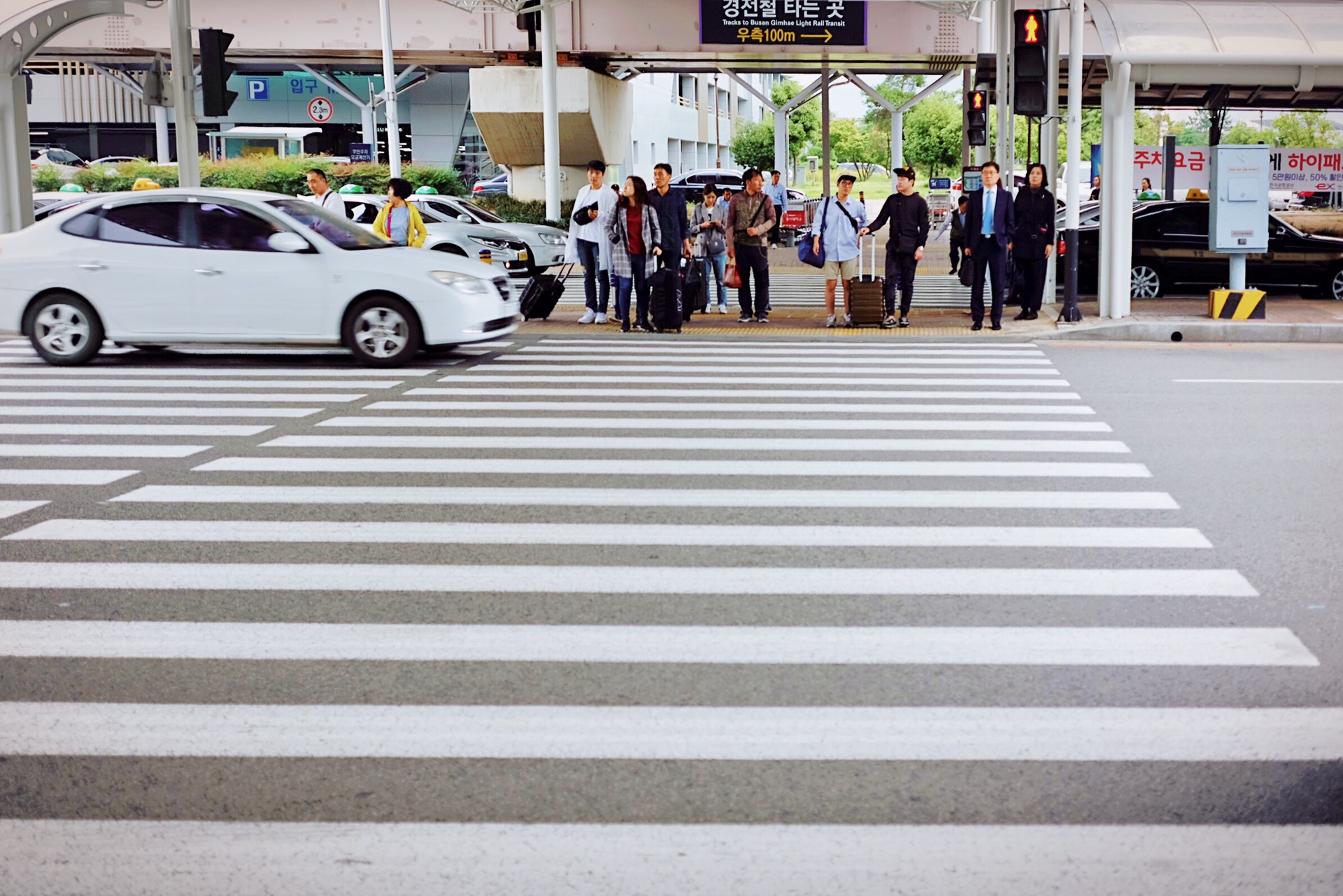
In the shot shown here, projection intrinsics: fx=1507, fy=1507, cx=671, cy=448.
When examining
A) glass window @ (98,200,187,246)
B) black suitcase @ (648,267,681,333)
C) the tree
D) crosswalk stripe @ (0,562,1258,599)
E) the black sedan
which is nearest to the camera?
crosswalk stripe @ (0,562,1258,599)

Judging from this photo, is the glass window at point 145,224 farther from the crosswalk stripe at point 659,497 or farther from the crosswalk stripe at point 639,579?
the crosswalk stripe at point 639,579

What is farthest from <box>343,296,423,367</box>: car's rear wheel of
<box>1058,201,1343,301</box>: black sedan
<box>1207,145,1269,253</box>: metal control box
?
<box>1058,201,1343,301</box>: black sedan

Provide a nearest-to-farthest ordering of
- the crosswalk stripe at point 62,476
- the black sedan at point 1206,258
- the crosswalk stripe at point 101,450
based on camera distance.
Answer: the crosswalk stripe at point 62,476 < the crosswalk stripe at point 101,450 < the black sedan at point 1206,258

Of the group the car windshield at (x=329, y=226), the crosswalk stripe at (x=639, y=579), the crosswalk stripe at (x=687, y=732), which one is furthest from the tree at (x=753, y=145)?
the crosswalk stripe at (x=687, y=732)

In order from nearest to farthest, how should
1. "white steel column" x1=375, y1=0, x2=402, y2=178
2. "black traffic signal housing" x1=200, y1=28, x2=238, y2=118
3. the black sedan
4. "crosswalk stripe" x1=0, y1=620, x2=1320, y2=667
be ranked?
"crosswalk stripe" x1=0, y1=620, x2=1320, y2=667 → "black traffic signal housing" x1=200, y1=28, x2=238, y2=118 → the black sedan → "white steel column" x1=375, y1=0, x2=402, y2=178

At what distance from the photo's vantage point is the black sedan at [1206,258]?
67.3 ft

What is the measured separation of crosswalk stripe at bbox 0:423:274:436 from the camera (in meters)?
10.5

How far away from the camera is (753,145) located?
92.9 meters

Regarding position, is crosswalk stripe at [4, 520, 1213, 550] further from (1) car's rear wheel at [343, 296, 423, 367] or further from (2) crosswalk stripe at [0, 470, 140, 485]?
(1) car's rear wheel at [343, 296, 423, 367]

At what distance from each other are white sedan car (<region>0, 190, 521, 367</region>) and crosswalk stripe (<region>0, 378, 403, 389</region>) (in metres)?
0.92

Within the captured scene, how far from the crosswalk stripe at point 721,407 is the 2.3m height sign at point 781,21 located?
23.1 meters

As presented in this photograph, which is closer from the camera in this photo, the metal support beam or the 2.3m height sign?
the metal support beam

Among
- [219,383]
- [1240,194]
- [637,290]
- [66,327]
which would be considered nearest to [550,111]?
[637,290]

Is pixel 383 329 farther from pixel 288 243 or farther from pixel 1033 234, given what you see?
pixel 1033 234
